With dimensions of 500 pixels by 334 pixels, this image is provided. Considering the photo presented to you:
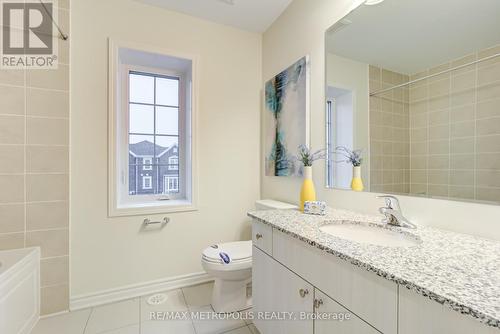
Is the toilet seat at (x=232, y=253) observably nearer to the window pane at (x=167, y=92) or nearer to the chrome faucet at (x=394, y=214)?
the chrome faucet at (x=394, y=214)

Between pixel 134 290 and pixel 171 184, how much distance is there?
37.1 inches

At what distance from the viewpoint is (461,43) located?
36.8 inches

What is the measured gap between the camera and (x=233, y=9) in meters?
1.95

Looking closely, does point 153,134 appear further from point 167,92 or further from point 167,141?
point 167,92

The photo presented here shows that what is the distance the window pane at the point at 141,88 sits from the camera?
2090mm

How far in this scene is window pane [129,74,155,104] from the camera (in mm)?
2090

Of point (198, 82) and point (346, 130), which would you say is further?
point (198, 82)

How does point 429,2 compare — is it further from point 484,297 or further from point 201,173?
point 201,173

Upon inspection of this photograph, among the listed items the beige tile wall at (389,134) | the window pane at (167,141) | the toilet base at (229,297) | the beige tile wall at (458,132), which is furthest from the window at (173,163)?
the beige tile wall at (458,132)

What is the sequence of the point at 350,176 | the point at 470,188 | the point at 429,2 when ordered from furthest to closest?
the point at 350,176 → the point at 429,2 → the point at 470,188

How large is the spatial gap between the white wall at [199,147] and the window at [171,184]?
32 centimetres

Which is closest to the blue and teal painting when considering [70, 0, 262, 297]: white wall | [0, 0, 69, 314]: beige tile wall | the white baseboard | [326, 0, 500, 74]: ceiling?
[70, 0, 262, 297]: white wall

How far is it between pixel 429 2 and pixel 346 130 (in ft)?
2.27

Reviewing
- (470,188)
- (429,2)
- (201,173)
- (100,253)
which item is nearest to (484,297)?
(470,188)
